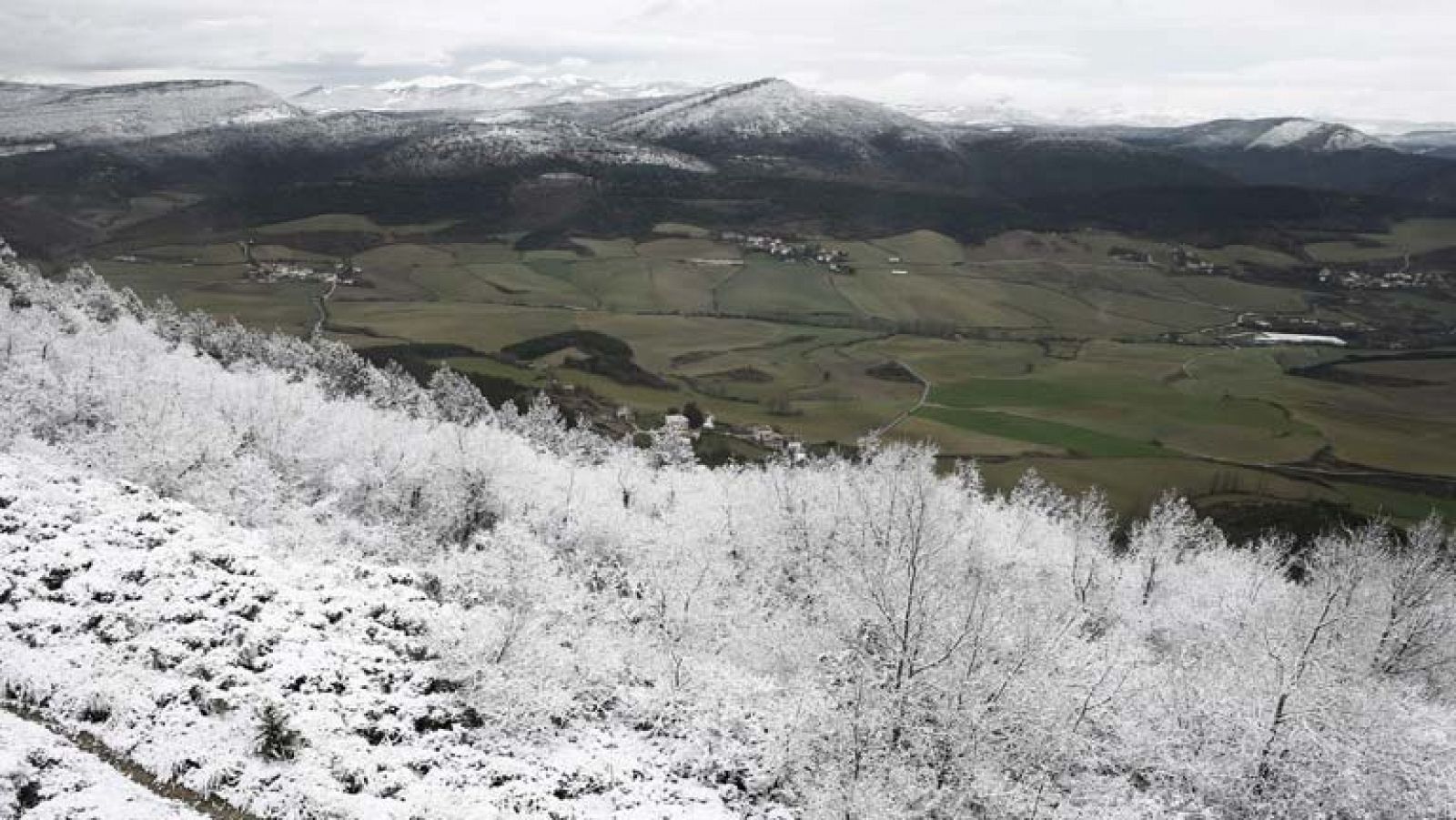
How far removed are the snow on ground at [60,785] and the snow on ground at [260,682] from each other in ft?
2.54

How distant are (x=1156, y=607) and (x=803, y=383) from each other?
80.2m

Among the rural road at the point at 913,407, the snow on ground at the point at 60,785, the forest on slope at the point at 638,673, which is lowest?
the rural road at the point at 913,407

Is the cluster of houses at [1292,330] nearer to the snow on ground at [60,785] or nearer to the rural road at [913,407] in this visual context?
the rural road at [913,407]

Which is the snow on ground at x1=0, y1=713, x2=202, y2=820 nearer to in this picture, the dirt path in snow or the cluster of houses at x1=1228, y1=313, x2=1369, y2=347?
the dirt path in snow

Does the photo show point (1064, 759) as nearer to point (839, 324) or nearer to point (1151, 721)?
point (1151, 721)

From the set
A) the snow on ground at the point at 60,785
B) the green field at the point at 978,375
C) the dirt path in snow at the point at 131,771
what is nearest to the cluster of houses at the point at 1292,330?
the green field at the point at 978,375

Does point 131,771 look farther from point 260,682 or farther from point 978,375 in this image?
point 978,375

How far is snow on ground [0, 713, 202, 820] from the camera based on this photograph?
1761cm

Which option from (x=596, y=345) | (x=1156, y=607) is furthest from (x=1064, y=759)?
(x=596, y=345)

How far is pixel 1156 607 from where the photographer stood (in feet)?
198

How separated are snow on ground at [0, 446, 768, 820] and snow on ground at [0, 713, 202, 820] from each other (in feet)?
2.54

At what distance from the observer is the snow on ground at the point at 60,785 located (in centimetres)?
1761

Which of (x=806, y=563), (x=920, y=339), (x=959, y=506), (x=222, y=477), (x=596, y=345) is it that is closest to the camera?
(x=222, y=477)

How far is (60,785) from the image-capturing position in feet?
60.2
